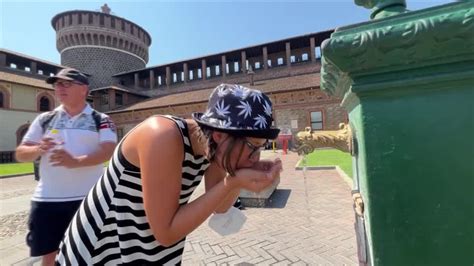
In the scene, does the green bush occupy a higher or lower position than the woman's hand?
lower

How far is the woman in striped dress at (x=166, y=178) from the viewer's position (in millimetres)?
938

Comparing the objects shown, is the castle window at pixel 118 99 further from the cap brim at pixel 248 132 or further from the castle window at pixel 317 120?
the cap brim at pixel 248 132

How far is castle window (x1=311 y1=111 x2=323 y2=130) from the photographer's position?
22906 millimetres

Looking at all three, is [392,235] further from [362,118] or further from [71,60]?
[71,60]

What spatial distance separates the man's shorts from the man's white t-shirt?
0.21 ft

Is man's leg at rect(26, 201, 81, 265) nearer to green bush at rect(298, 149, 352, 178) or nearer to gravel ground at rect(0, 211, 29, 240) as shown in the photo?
gravel ground at rect(0, 211, 29, 240)

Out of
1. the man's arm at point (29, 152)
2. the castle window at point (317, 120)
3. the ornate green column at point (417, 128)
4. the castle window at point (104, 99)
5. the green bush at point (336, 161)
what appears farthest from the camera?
the castle window at point (104, 99)

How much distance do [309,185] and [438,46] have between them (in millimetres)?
6675

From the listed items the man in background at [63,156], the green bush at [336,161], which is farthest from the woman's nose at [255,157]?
the green bush at [336,161]

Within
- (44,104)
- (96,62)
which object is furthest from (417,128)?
(96,62)

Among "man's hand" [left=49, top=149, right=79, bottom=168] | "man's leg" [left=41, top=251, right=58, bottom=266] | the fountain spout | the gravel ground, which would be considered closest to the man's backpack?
"man's hand" [left=49, top=149, right=79, bottom=168]

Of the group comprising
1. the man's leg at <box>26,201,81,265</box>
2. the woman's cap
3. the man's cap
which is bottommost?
the man's leg at <box>26,201,81,265</box>

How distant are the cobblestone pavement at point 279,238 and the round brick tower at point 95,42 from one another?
39.5 metres

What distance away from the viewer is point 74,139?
237 centimetres
